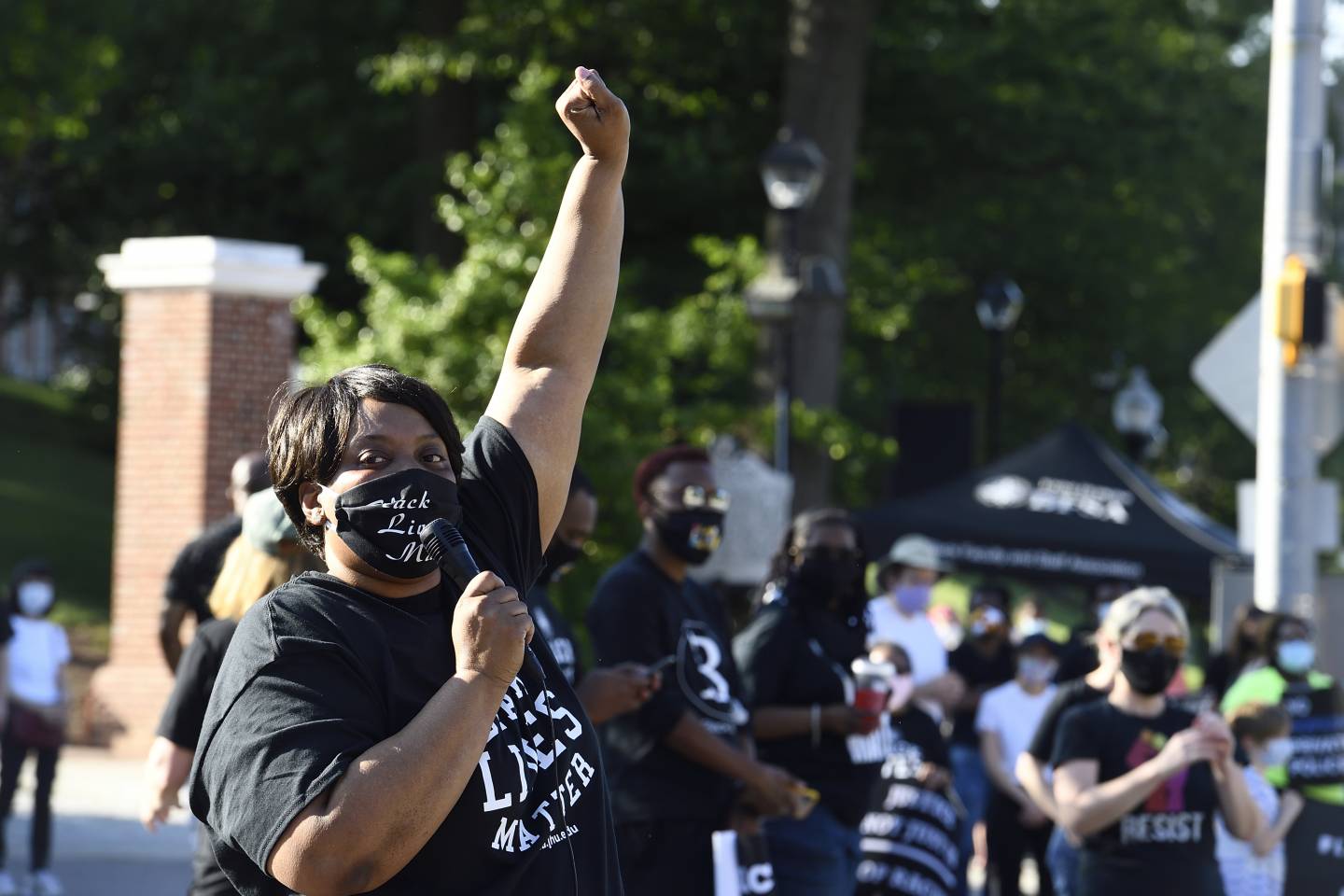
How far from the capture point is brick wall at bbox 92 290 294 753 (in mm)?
13859

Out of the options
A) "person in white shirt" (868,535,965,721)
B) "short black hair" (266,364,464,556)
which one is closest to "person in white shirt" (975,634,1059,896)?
"person in white shirt" (868,535,965,721)

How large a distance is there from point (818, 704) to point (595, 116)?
3358 millimetres

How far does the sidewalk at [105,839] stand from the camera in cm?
1027

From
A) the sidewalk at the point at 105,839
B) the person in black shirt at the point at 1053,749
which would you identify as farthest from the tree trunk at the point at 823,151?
the person in black shirt at the point at 1053,749

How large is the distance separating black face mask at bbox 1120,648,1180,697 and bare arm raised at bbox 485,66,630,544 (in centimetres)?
299

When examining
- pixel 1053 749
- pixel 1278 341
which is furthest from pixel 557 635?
pixel 1278 341

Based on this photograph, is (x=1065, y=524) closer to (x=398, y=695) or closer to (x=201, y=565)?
(x=201, y=565)

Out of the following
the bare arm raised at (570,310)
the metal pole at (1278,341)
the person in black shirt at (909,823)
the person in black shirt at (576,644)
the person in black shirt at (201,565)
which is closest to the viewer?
the bare arm raised at (570,310)

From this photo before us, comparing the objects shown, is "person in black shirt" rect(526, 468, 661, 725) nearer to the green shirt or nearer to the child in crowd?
the child in crowd

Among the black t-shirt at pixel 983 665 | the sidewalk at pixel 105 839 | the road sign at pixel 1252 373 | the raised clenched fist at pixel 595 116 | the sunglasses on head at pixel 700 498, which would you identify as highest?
the road sign at pixel 1252 373

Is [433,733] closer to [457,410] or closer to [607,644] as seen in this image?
[607,644]

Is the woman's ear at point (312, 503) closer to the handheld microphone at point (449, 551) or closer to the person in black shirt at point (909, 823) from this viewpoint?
the handheld microphone at point (449, 551)

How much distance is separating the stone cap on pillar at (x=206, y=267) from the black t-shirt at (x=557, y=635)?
8.89 m

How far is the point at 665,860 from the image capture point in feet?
17.4
